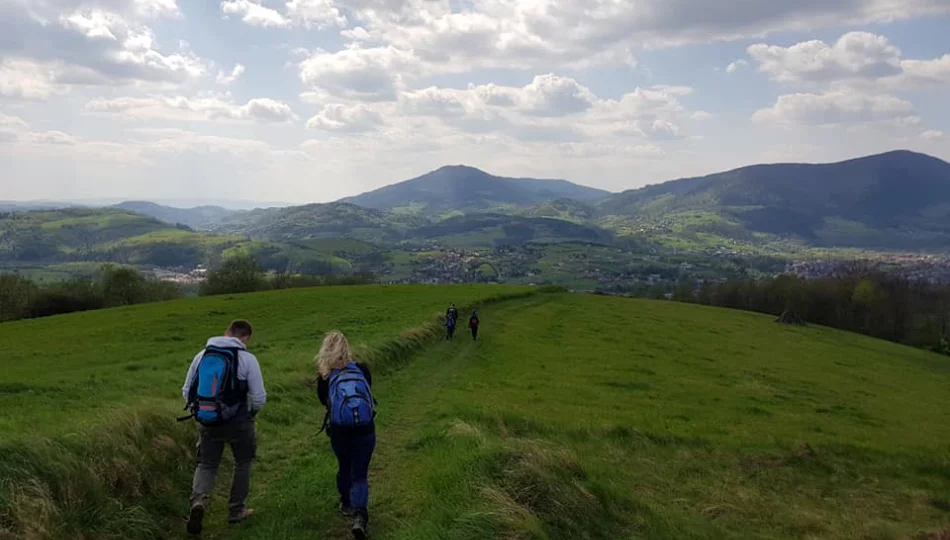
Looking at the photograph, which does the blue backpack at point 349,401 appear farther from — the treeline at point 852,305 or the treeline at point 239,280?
the treeline at point 852,305

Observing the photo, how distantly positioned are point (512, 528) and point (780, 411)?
22.6 metres

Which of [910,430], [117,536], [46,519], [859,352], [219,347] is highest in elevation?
[219,347]

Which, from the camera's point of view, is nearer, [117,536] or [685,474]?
[117,536]

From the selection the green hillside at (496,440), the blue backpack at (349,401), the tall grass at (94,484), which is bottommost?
the green hillside at (496,440)

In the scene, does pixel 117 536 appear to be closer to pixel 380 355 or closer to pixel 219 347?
pixel 219 347

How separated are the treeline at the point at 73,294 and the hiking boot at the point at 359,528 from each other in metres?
75.9

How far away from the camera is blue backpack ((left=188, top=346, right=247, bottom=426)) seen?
8.64 m

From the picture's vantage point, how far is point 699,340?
50156 mm

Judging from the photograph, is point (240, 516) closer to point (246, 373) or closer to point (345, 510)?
point (345, 510)

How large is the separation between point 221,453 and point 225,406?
992 millimetres

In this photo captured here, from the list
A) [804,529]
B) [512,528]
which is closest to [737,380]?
[804,529]

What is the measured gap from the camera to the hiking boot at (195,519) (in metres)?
8.78

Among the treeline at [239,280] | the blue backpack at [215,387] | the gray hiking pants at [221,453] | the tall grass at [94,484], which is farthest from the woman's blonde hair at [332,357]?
the treeline at [239,280]

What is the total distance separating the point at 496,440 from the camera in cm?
1240
